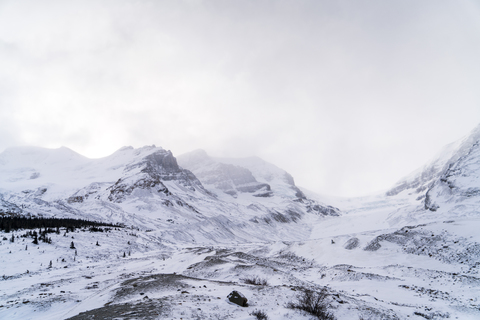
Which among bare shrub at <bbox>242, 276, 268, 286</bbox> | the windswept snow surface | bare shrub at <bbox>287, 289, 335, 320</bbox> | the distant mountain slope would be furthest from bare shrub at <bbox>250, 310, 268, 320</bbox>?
the distant mountain slope

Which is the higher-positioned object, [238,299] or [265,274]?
[238,299]

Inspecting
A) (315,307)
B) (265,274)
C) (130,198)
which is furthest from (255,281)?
(130,198)

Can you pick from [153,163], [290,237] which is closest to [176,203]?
[290,237]

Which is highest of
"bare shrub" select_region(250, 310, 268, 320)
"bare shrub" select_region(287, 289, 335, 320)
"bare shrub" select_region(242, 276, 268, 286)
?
"bare shrub" select_region(250, 310, 268, 320)

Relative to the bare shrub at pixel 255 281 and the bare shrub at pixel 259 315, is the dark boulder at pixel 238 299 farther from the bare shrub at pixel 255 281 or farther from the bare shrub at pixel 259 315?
the bare shrub at pixel 255 281

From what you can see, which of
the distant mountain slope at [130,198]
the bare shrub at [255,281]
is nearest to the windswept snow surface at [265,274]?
the bare shrub at [255,281]

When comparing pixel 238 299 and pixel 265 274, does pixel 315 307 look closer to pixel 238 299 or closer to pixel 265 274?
pixel 238 299

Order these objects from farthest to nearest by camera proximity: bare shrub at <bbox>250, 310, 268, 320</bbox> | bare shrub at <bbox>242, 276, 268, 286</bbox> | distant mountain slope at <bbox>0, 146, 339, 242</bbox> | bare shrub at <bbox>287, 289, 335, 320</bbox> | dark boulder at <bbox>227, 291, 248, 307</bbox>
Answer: distant mountain slope at <bbox>0, 146, 339, 242</bbox>
bare shrub at <bbox>242, 276, 268, 286</bbox>
dark boulder at <bbox>227, 291, 248, 307</bbox>
bare shrub at <bbox>287, 289, 335, 320</bbox>
bare shrub at <bbox>250, 310, 268, 320</bbox>

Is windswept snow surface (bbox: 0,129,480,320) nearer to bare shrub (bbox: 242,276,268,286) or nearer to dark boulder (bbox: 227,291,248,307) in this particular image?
bare shrub (bbox: 242,276,268,286)

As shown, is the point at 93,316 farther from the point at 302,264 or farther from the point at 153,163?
the point at 153,163

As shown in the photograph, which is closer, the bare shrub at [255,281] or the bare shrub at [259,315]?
the bare shrub at [259,315]

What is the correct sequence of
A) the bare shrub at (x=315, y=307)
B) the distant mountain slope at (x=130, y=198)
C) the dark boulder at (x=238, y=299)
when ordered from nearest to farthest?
1. the bare shrub at (x=315, y=307)
2. the dark boulder at (x=238, y=299)
3. the distant mountain slope at (x=130, y=198)

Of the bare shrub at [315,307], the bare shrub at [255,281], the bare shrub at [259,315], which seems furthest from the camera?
the bare shrub at [255,281]

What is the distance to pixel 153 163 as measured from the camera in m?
168
